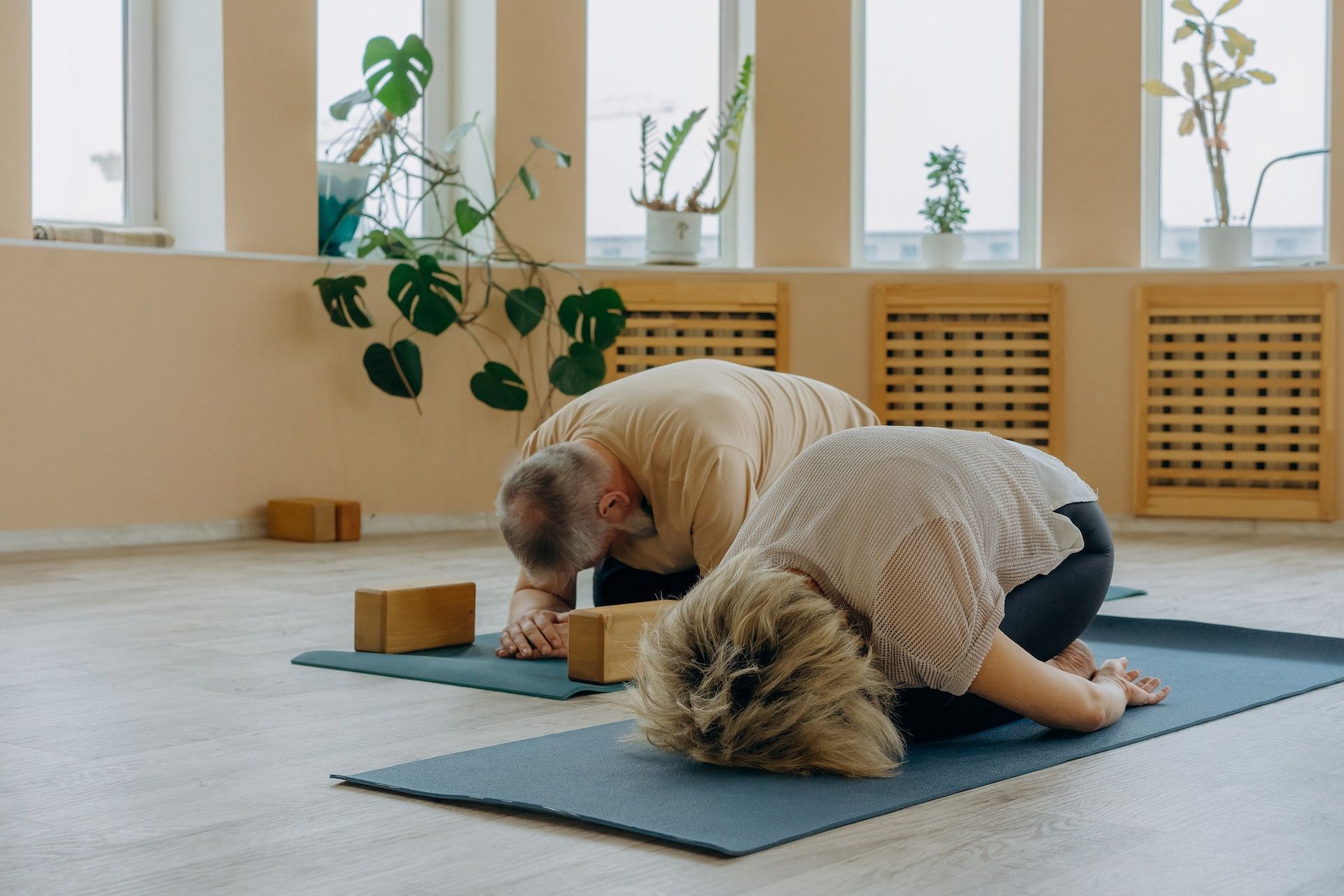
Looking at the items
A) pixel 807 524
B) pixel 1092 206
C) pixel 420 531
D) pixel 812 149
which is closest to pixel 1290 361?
pixel 1092 206

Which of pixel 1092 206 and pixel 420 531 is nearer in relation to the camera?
pixel 420 531

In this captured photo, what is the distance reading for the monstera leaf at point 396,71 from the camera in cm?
539

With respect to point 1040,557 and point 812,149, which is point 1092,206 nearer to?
point 812,149

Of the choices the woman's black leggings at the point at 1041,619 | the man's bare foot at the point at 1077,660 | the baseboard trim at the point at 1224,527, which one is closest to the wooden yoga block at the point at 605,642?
the woman's black leggings at the point at 1041,619

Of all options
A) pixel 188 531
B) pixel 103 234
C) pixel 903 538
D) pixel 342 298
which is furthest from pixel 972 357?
pixel 903 538

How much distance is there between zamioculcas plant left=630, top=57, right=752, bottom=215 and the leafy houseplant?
0.47 m

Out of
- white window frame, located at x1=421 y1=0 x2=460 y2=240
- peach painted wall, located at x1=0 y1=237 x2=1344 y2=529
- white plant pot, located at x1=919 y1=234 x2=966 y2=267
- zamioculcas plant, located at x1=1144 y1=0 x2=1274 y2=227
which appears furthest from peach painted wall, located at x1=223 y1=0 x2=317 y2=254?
zamioculcas plant, located at x1=1144 y1=0 x2=1274 y2=227

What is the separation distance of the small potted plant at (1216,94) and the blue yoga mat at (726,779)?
12.5 ft

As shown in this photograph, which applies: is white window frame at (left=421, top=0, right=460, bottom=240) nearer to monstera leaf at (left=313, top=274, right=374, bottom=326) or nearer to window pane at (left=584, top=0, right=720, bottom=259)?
window pane at (left=584, top=0, right=720, bottom=259)

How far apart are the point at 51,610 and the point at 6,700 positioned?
43.6 inches

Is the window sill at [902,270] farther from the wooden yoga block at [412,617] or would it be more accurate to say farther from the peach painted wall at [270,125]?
the wooden yoga block at [412,617]

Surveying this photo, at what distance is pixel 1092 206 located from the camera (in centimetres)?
612

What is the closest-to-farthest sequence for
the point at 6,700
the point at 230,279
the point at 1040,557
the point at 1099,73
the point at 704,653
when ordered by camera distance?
the point at 704,653 → the point at 1040,557 → the point at 6,700 → the point at 230,279 → the point at 1099,73

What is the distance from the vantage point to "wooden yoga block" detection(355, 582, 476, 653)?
2.98 metres
